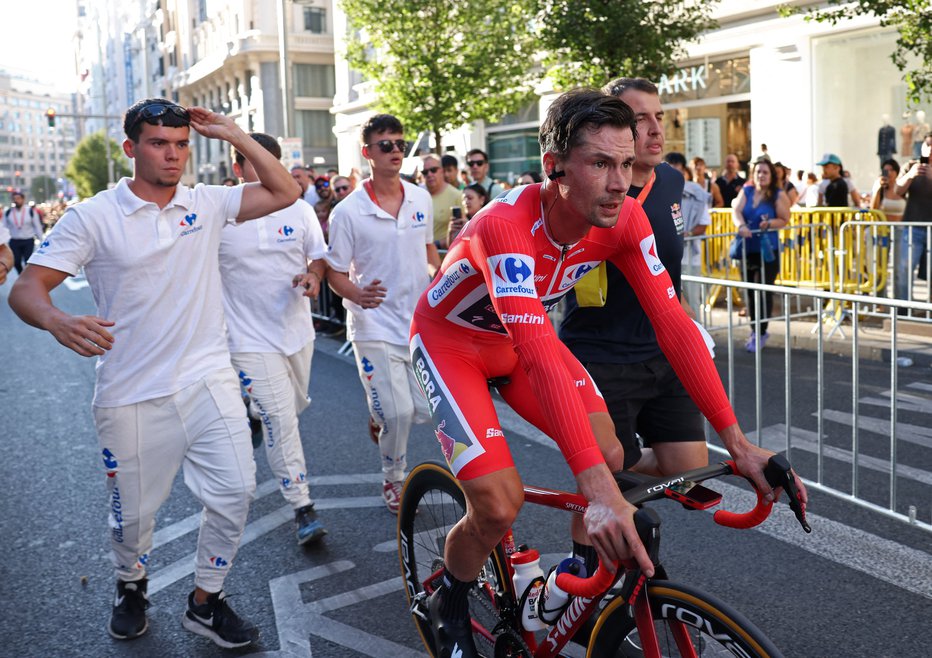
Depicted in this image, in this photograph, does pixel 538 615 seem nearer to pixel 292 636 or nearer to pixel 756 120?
pixel 292 636

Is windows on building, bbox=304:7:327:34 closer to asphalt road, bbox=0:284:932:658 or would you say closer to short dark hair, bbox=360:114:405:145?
asphalt road, bbox=0:284:932:658

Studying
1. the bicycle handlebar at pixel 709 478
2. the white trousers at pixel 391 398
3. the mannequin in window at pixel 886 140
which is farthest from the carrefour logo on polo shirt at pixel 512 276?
the mannequin in window at pixel 886 140

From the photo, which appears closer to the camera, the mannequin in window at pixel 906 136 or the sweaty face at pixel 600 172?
the sweaty face at pixel 600 172

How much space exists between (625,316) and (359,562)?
1950 millimetres

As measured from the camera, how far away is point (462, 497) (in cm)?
339

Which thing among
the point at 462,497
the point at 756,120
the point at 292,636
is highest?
the point at 756,120

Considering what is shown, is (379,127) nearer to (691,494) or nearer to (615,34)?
(691,494)

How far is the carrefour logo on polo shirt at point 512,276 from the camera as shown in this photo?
2.77 m

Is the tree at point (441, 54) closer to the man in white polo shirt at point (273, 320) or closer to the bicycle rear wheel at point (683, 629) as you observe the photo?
the man in white polo shirt at point (273, 320)

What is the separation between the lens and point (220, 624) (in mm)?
4141

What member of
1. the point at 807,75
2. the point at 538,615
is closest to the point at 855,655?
the point at 538,615

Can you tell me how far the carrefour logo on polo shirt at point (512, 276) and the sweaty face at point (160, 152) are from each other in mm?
1788

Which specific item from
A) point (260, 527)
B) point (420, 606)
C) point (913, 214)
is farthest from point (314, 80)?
point (420, 606)

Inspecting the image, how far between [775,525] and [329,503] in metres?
2.55
